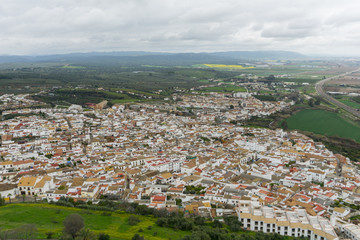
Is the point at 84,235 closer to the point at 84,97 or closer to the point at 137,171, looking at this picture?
→ the point at 137,171

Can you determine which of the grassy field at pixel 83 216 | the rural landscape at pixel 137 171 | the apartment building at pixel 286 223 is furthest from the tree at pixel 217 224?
the grassy field at pixel 83 216

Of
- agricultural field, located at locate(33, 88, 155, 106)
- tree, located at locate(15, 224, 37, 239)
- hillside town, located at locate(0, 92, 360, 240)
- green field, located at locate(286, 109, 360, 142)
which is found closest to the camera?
tree, located at locate(15, 224, 37, 239)

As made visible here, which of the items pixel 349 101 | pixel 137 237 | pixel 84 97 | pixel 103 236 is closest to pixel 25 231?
pixel 103 236

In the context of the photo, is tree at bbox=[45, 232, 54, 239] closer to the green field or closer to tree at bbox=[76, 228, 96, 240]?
tree at bbox=[76, 228, 96, 240]

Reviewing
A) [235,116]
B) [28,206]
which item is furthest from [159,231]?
[235,116]

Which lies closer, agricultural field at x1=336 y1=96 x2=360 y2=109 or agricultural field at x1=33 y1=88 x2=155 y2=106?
agricultural field at x1=336 y1=96 x2=360 y2=109

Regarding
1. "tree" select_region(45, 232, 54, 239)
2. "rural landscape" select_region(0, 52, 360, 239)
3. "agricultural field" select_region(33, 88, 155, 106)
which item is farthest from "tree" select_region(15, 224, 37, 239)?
"agricultural field" select_region(33, 88, 155, 106)

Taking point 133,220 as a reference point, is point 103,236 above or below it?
above
